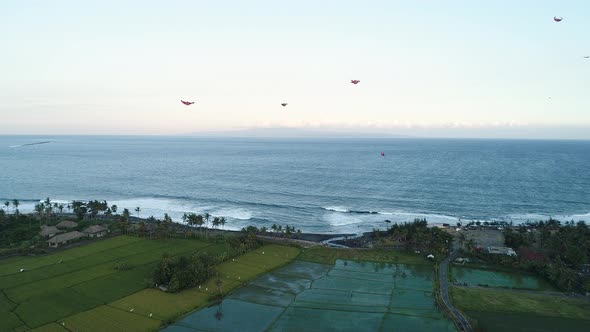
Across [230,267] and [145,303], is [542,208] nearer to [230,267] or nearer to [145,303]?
[230,267]

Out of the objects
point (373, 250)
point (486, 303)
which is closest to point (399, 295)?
point (486, 303)

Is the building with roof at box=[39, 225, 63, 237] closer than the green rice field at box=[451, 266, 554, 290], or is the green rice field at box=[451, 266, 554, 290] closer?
the green rice field at box=[451, 266, 554, 290]

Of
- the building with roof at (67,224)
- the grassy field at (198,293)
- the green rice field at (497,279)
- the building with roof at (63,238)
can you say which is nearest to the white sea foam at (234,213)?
the building with roof at (67,224)

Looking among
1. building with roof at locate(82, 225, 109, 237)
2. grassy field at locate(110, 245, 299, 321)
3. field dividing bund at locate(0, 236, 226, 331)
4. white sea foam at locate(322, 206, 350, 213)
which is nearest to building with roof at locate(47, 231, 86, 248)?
building with roof at locate(82, 225, 109, 237)

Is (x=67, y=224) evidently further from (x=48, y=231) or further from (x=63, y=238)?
(x=63, y=238)

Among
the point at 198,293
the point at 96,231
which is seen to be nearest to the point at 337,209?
the point at 96,231

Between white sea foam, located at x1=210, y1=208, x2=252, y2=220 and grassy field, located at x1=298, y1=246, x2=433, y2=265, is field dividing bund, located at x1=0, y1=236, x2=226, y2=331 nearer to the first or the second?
grassy field, located at x1=298, y1=246, x2=433, y2=265
